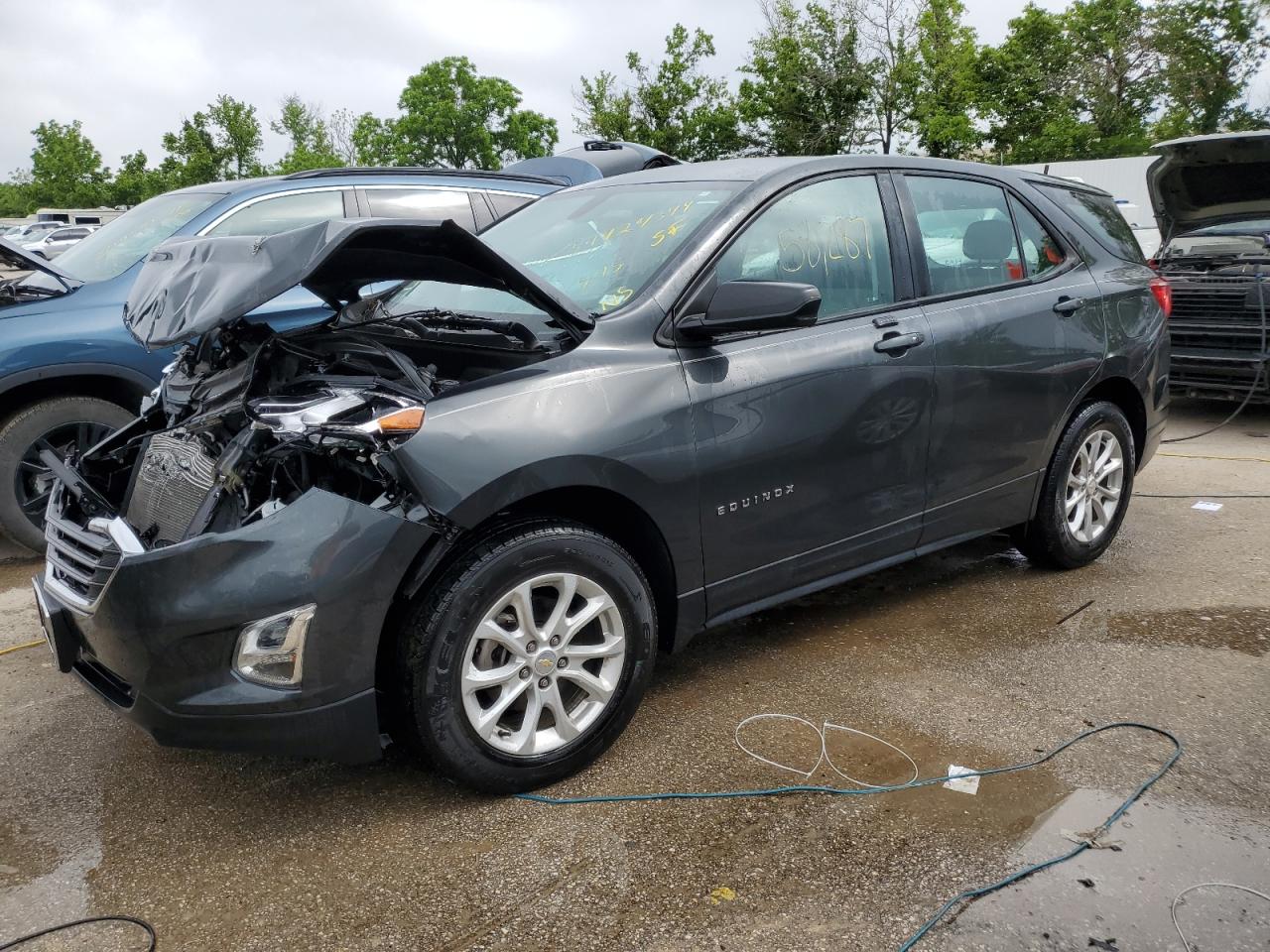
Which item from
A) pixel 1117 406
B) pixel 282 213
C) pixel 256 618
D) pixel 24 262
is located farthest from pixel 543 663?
pixel 24 262

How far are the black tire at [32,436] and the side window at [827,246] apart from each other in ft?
10.7

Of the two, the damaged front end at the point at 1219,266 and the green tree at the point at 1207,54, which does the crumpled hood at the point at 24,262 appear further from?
the green tree at the point at 1207,54

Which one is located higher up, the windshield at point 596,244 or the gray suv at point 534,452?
the windshield at point 596,244

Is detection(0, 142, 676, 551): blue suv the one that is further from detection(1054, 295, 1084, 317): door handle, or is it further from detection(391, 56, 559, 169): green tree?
detection(391, 56, 559, 169): green tree

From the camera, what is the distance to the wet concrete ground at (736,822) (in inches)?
86.1

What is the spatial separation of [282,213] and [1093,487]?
171 inches

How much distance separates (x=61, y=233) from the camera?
28156 millimetres

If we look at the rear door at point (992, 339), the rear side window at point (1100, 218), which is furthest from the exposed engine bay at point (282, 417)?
the rear side window at point (1100, 218)

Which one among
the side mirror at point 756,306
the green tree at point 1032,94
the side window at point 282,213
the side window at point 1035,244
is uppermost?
the green tree at point 1032,94

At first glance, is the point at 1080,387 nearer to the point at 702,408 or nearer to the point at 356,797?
the point at 702,408

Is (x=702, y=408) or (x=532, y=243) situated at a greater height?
(x=532, y=243)

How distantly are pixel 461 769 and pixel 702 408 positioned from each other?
121 cm

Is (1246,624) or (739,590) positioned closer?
(739,590)

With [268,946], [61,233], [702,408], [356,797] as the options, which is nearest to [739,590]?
[702,408]
